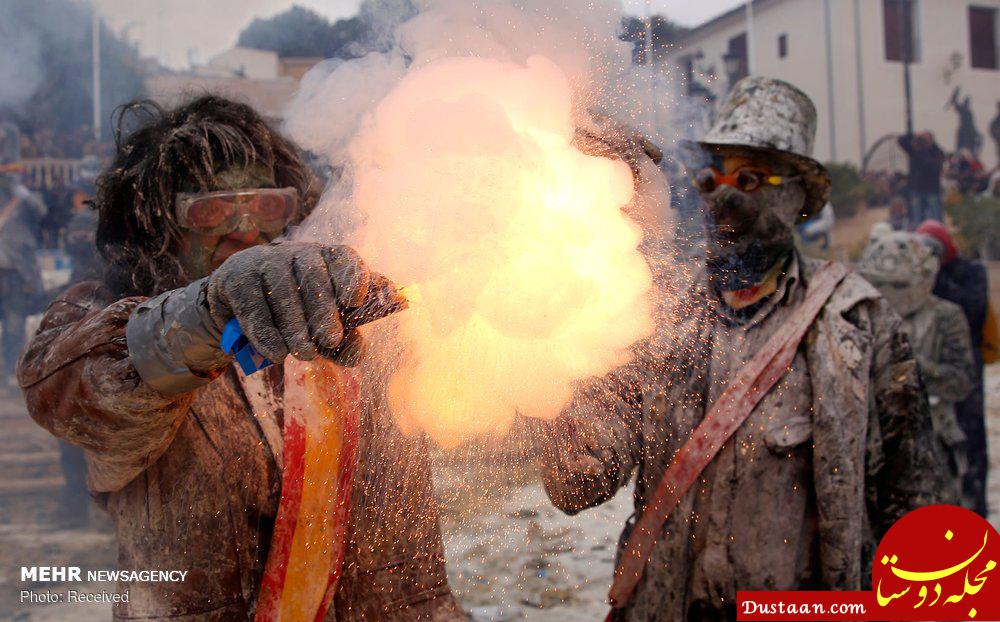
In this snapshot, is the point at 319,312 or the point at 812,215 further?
the point at 812,215

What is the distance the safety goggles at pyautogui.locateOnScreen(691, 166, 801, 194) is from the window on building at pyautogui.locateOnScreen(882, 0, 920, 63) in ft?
55.4

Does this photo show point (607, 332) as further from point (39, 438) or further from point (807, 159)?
point (39, 438)

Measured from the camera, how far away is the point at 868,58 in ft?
57.2

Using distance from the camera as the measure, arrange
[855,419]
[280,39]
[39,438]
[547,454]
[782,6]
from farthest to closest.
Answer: [782,6], [280,39], [39,438], [855,419], [547,454]

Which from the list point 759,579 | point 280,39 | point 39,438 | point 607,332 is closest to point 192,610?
point 607,332

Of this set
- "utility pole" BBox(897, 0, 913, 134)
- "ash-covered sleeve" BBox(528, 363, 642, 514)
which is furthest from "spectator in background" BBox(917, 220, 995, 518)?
"utility pole" BBox(897, 0, 913, 134)

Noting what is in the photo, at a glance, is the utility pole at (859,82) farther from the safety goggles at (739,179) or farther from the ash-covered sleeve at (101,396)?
the ash-covered sleeve at (101,396)

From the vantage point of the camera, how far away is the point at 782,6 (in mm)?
18062

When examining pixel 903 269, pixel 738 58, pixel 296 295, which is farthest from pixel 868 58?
pixel 296 295

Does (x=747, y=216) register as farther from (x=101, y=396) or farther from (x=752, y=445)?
(x=101, y=396)

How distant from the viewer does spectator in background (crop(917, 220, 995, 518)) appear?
19.6ft

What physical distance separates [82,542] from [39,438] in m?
3.43

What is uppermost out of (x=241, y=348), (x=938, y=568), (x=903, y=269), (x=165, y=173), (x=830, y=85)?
(x=830, y=85)

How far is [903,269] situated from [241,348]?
17.8 feet
